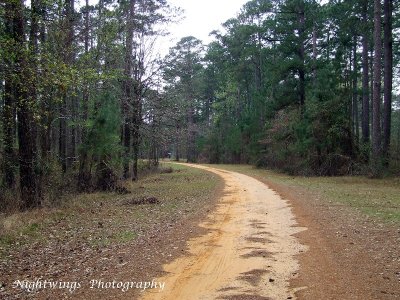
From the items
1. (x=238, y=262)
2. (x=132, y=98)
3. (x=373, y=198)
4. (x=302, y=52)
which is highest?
(x=302, y=52)

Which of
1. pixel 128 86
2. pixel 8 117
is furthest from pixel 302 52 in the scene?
pixel 8 117

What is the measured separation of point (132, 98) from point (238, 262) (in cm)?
1702

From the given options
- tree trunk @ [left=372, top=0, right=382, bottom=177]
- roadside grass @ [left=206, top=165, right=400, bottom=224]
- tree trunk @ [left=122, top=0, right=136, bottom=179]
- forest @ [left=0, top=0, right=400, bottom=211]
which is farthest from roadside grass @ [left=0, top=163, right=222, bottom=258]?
tree trunk @ [left=372, top=0, right=382, bottom=177]

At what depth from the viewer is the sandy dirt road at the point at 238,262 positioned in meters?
5.13

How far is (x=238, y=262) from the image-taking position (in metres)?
6.43

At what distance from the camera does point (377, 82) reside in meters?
21.9

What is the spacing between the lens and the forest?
1098 centimetres

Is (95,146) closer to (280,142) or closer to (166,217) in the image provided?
(166,217)

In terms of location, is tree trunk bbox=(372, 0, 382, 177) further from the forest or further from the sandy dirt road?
the sandy dirt road

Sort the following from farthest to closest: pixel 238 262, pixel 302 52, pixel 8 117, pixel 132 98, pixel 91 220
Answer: pixel 302 52 → pixel 132 98 → pixel 8 117 → pixel 91 220 → pixel 238 262

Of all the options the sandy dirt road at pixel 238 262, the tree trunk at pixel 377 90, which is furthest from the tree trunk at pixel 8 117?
the tree trunk at pixel 377 90

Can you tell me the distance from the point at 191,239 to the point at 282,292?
352 cm

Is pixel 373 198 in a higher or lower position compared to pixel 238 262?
higher

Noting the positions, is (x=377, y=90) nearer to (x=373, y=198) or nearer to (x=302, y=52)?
(x=302, y=52)
